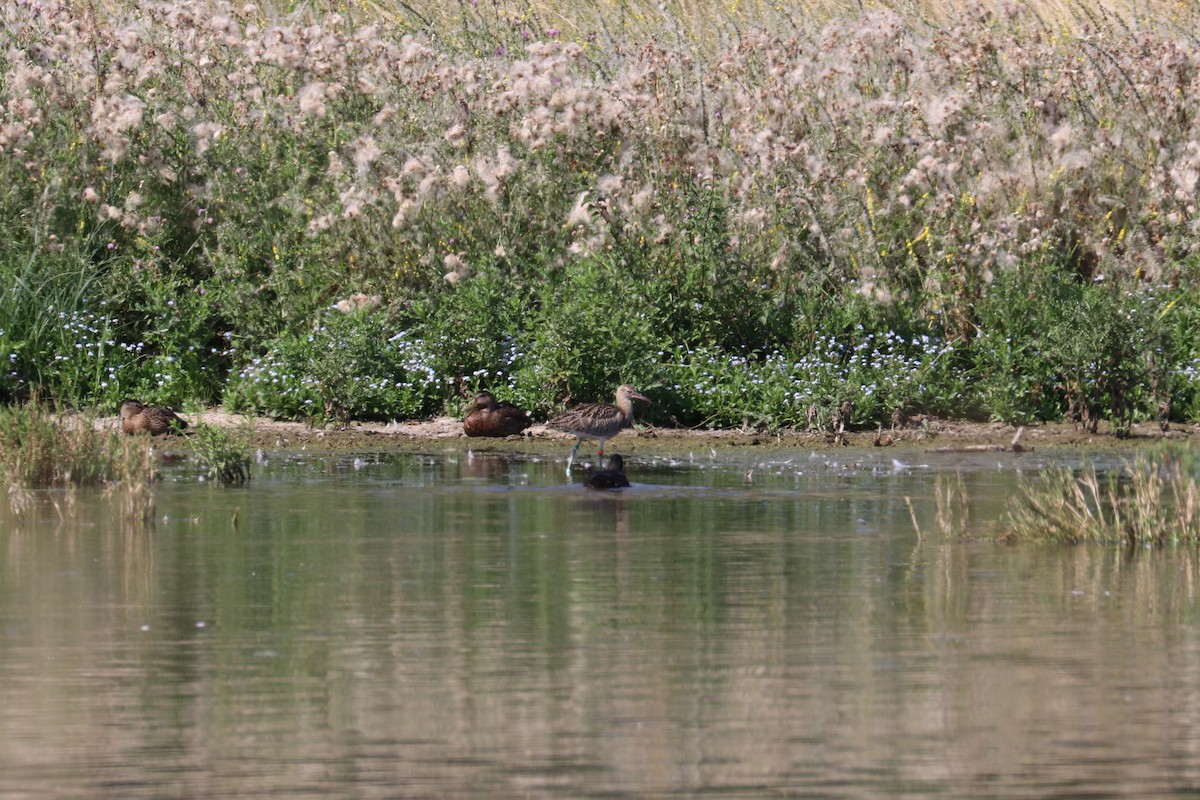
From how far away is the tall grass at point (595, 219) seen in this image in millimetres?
17156

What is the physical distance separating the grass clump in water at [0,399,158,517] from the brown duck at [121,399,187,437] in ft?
8.38

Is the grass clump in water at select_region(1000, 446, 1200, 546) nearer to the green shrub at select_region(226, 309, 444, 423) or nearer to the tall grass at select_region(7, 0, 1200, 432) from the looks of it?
the tall grass at select_region(7, 0, 1200, 432)

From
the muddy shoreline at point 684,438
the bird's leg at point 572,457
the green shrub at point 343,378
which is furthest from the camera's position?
the green shrub at point 343,378

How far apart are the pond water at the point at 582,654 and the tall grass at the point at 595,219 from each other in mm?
4712

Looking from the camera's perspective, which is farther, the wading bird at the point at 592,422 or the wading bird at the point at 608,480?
→ the wading bird at the point at 592,422

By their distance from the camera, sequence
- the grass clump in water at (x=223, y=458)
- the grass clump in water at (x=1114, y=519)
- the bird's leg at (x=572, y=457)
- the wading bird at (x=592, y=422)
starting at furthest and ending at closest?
the wading bird at (x=592, y=422), the bird's leg at (x=572, y=457), the grass clump in water at (x=223, y=458), the grass clump in water at (x=1114, y=519)

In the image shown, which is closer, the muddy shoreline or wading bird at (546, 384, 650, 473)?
wading bird at (546, 384, 650, 473)

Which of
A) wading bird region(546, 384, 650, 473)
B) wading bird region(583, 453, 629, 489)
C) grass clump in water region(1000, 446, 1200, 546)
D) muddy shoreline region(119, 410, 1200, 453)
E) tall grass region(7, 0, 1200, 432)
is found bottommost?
grass clump in water region(1000, 446, 1200, 546)

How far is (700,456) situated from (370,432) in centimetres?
285

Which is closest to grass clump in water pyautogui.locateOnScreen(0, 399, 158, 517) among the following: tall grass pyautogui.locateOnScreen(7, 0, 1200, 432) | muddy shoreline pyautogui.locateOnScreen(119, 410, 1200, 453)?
muddy shoreline pyautogui.locateOnScreen(119, 410, 1200, 453)

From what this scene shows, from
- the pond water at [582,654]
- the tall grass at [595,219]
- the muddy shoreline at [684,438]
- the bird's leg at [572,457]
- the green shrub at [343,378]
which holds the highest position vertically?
the tall grass at [595,219]

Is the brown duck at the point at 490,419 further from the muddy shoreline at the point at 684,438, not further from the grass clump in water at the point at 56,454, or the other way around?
the grass clump in water at the point at 56,454

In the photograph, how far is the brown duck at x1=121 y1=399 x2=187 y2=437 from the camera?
16156mm

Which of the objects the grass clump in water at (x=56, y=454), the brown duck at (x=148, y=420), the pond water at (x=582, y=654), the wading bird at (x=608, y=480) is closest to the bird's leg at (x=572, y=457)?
the wading bird at (x=608, y=480)
